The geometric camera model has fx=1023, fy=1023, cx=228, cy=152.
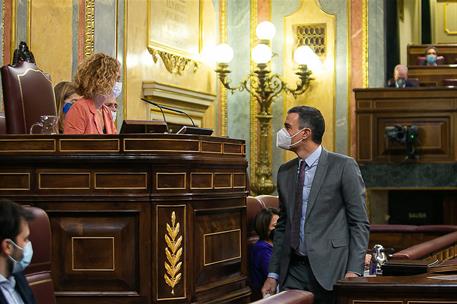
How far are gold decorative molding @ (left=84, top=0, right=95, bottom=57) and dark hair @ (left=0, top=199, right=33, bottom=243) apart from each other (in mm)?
5736

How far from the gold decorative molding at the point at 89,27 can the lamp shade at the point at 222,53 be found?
2.77 m

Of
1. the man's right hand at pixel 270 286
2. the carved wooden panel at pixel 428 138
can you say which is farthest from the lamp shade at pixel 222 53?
the man's right hand at pixel 270 286

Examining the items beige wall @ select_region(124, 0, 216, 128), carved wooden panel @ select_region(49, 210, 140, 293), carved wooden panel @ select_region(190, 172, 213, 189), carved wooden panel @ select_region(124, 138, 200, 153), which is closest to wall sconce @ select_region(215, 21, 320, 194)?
beige wall @ select_region(124, 0, 216, 128)

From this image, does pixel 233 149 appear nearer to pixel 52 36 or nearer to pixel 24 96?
pixel 24 96

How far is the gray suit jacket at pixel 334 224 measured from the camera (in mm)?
4883

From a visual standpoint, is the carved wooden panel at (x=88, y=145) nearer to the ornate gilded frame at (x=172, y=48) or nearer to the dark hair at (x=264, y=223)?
the dark hair at (x=264, y=223)

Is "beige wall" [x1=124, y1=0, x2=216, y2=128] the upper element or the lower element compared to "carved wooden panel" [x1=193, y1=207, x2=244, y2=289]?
upper

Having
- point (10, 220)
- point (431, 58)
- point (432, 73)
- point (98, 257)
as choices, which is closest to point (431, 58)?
point (431, 58)

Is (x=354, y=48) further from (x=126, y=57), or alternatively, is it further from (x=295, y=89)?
(x=126, y=57)

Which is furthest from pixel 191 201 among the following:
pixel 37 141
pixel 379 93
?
pixel 379 93

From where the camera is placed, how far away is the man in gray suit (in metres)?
4.89

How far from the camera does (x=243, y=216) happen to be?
6.34 meters

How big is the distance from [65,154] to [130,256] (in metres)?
0.65

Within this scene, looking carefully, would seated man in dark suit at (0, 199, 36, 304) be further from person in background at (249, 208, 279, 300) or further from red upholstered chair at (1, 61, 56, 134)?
person in background at (249, 208, 279, 300)
